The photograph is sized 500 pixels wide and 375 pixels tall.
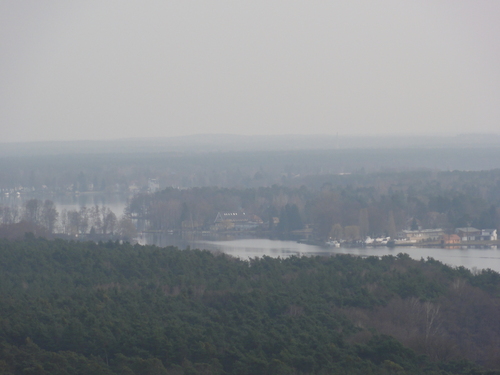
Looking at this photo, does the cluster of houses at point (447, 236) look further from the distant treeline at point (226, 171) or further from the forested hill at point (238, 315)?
the distant treeline at point (226, 171)

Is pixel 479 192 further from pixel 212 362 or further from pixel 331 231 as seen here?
pixel 212 362

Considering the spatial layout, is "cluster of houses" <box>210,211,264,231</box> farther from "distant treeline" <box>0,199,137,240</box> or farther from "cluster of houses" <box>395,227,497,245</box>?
"cluster of houses" <box>395,227,497,245</box>

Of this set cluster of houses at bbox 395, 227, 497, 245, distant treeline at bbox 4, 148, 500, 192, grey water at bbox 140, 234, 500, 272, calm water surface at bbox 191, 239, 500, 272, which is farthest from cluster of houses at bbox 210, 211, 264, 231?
distant treeline at bbox 4, 148, 500, 192

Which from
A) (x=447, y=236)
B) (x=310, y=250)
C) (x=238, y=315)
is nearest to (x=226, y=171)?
(x=447, y=236)

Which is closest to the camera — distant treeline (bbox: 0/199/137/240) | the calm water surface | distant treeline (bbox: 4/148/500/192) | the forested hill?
the forested hill

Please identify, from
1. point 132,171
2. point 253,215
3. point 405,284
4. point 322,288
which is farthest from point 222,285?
point 132,171

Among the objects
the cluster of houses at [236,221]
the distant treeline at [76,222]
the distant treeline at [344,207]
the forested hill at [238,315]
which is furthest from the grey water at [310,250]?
the forested hill at [238,315]

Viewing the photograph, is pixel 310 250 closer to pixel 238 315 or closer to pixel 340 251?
pixel 340 251
